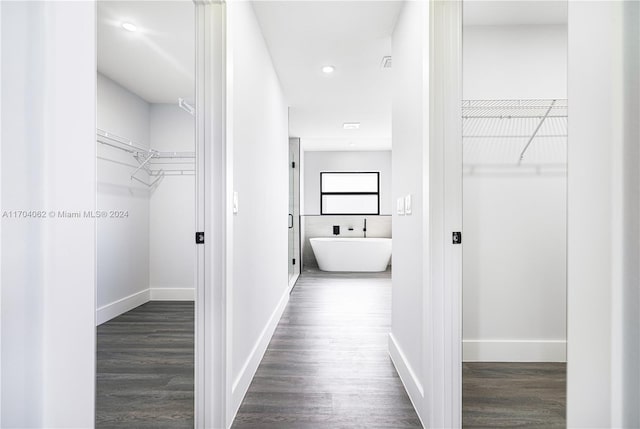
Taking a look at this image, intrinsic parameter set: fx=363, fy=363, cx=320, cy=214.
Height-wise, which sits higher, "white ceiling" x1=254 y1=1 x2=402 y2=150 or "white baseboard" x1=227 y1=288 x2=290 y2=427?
"white ceiling" x1=254 y1=1 x2=402 y2=150

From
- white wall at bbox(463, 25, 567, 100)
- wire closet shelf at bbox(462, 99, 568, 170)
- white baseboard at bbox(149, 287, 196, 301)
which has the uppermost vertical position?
white wall at bbox(463, 25, 567, 100)

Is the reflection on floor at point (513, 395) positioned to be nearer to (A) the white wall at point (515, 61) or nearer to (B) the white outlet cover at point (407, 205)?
(B) the white outlet cover at point (407, 205)

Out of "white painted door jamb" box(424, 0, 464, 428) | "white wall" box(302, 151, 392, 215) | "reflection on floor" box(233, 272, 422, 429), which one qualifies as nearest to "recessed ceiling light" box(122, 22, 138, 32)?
"white painted door jamb" box(424, 0, 464, 428)

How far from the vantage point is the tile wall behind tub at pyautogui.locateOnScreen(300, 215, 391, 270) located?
7305 mm

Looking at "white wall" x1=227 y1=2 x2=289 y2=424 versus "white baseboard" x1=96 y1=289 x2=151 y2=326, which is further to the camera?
"white baseboard" x1=96 y1=289 x2=151 y2=326

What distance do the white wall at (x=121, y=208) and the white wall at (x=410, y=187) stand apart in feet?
8.46

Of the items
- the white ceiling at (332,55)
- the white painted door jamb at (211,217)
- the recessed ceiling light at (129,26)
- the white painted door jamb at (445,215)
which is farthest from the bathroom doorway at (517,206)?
the recessed ceiling light at (129,26)

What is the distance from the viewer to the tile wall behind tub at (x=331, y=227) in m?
7.30

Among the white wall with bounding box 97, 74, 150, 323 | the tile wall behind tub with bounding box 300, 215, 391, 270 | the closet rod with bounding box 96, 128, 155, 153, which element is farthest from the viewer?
the tile wall behind tub with bounding box 300, 215, 391, 270

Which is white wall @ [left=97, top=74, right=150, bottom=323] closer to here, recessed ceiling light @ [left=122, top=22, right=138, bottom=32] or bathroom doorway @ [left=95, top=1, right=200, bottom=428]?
bathroom doorway @ [left=95, top=1, right=200, bottom=428]

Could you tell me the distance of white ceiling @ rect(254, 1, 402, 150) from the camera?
2404 mm

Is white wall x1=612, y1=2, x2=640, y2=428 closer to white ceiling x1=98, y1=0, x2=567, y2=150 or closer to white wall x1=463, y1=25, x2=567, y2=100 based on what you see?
white ceiling x1=98, y1=0, x2=567, y2=150

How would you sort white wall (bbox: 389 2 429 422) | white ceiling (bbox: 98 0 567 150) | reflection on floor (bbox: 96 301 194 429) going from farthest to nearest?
white ceiling (bbox: 98 0 567 150), reflection on floor (bbox: 96 301 194 429), white wall (bbox: 389 2 429 422)

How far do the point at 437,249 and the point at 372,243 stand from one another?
4.93 m
